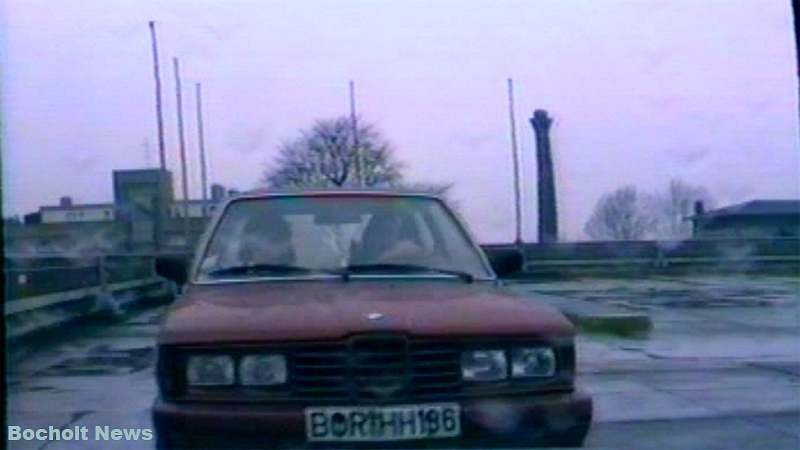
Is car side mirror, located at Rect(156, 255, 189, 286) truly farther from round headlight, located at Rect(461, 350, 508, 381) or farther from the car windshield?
round headlight, located at Rect(461, 350, 508, 381)

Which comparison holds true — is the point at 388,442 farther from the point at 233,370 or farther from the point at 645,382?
the point at 645,382

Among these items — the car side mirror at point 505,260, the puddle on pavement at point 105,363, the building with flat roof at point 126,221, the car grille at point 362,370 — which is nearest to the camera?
the car grille at point 362,370

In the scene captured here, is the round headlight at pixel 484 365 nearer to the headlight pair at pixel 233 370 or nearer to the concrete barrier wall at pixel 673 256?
the headlight pair at pixel 233 370

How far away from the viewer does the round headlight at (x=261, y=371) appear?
18.6 ft

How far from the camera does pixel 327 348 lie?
5613 millimetres

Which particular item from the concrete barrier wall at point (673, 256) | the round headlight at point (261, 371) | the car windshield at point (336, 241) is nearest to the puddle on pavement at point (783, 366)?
the car windshield at point (336, 241)

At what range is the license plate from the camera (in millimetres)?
5422

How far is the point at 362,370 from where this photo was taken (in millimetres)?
5605

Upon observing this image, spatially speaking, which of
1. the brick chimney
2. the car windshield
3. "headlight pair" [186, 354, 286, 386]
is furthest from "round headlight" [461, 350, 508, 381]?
the brick chimney

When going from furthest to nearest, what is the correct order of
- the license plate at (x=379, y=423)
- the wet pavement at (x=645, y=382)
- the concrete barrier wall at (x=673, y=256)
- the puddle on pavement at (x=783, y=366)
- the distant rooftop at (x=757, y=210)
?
the concrete barrier wall at (x=673, y=256) < the distant rooftop at (x=757, y=210) < the puddle on pavement at (x=783, y=366) < the wet pavement at (x=645, y=382) < the license plate at (x=379, y=423)

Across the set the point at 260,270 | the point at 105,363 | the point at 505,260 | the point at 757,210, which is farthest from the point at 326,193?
the point at 757,210

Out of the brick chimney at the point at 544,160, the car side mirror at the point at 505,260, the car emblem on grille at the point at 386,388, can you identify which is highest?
the brick chimney at the point at 544,160

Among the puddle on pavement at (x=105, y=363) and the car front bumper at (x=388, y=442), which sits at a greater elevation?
the car front bumper at (x=388, y=442)

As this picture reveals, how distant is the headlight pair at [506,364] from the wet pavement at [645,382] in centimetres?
113
